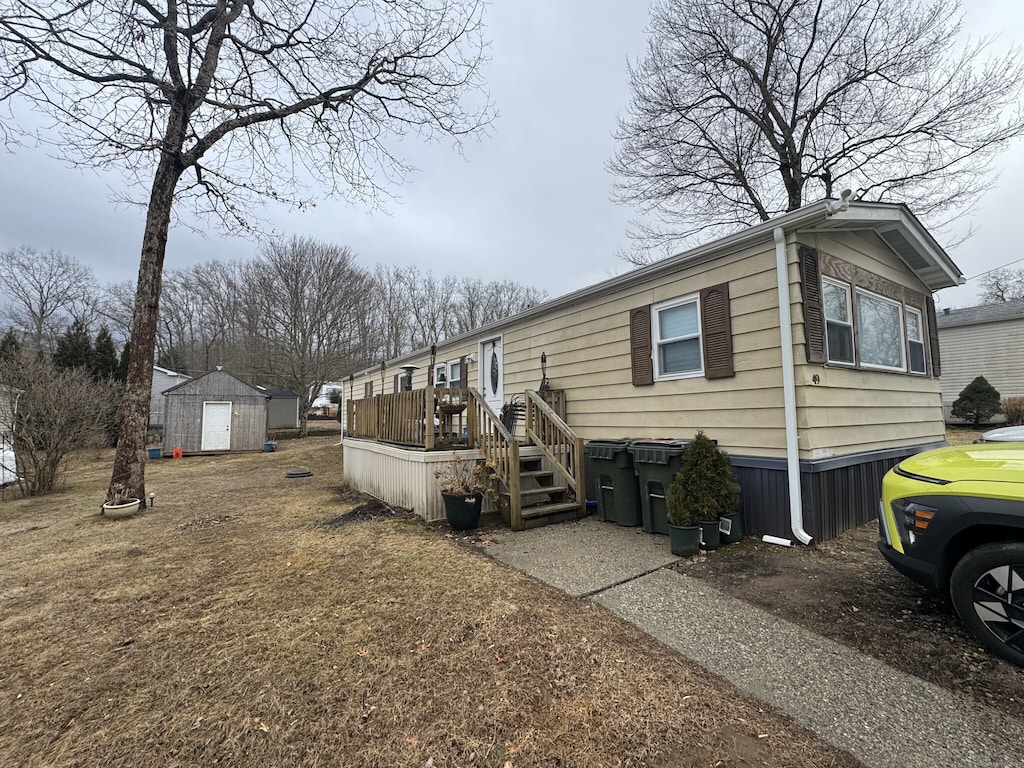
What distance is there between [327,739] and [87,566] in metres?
4.00

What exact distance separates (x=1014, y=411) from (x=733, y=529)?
15173mm

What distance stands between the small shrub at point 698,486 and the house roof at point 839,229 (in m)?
2.24

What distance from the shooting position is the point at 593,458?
5.55 m

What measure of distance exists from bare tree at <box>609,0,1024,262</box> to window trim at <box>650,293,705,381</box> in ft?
31.8

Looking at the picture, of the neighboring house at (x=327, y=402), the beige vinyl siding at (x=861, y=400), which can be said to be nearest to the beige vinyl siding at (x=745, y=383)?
the beige vinyl siding at (x=861, y=400)

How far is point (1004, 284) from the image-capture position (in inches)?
1182

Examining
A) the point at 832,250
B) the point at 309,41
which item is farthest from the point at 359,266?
the point at 832,250

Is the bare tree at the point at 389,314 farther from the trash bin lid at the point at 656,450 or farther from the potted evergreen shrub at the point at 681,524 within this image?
the potted evergreen shrub at the point at 681,524

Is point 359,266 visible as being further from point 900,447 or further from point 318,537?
point 900,447

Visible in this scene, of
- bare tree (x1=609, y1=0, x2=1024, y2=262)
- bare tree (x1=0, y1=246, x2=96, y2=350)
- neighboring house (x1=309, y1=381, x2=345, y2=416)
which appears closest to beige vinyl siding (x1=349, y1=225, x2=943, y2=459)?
bare tree (x1=609, y1=0, x2=1024, y2=262)

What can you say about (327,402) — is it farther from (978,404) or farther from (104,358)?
(978,404)

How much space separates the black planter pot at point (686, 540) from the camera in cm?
412

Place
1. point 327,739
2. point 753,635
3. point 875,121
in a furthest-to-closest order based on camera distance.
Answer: point 875,121, point 753,635, point 327,739

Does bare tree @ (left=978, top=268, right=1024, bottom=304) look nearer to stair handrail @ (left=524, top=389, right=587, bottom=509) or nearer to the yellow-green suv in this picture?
stair handrail @ (left=524, top=389, right=587, bottom=509)
